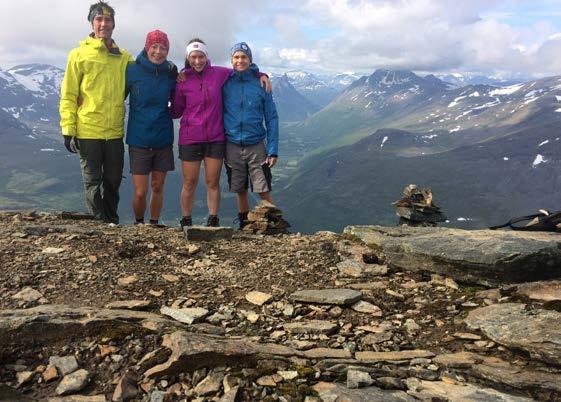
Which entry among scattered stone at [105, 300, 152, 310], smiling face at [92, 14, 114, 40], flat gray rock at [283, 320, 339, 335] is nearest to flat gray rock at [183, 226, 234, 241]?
scattered stone at [105, 300, 152, 310]

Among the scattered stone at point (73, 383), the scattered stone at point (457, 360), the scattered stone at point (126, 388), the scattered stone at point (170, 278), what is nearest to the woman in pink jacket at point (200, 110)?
the scattered stone at point (170, 278)

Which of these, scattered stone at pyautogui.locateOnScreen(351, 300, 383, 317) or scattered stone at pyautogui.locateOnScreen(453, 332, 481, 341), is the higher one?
scattered stone at pyautogui.locateOnScreen(453, 332, 481, 341)

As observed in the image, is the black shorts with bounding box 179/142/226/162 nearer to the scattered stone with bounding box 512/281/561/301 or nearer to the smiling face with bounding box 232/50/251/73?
the smiling face with bounding box 232/50/251/73

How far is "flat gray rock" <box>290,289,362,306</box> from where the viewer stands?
763 centimetres

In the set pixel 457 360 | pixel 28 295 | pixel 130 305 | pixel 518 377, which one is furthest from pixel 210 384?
pixel 28 295

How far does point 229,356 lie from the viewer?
5422mm

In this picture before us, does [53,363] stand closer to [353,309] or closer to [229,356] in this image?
[229,356]

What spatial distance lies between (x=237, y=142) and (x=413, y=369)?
8853mm

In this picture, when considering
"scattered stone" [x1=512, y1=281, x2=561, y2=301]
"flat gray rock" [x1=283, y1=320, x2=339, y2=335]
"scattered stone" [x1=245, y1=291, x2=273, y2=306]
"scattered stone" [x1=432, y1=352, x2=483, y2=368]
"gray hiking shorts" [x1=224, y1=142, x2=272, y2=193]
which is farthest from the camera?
"gray hiking shorts" [x1=224, y1=142, x2=272, y2=193]

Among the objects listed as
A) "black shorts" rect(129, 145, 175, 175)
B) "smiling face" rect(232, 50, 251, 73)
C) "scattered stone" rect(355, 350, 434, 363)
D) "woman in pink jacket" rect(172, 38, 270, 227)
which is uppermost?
"smiling face" rect(232, 50, 251, 73)

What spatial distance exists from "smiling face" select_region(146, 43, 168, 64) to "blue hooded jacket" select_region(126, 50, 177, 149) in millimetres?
112

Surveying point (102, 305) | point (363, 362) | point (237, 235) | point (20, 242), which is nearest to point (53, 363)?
point (102, 305)

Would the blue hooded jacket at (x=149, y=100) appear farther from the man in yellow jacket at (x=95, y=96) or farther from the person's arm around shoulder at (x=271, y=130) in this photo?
the person's arm around shoulder at (x=271, y=130)

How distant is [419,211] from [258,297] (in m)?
12.3
